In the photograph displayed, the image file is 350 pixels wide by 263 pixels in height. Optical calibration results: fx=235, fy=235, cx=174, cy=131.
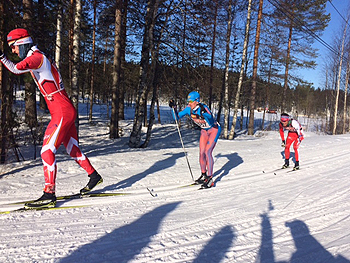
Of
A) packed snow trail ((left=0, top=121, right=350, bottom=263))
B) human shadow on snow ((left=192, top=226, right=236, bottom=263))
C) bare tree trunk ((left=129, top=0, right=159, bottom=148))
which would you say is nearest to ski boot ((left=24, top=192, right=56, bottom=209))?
packed snow trail ((left=0, top=121, right=350, bottom=263))

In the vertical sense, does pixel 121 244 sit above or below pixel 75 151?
below

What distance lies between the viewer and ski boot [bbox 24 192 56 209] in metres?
3.27

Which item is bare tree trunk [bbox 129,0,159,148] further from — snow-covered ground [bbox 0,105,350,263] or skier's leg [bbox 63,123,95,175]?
skier's leg [bbox 63,123,95,175]

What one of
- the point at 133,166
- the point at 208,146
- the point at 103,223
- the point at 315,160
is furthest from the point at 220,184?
the point at 315,160

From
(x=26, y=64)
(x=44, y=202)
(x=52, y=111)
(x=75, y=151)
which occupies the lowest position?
(x=44, y=202)

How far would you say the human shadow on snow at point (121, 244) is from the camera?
2244 millimetres

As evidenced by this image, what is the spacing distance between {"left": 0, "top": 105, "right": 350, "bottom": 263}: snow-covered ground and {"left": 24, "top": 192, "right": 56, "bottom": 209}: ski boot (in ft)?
0.55

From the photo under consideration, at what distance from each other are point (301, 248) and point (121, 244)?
2016mm

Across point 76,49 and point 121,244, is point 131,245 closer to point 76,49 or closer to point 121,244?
point 121,244

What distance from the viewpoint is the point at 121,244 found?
98.9 inches

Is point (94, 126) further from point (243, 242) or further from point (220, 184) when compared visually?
point (243, 242)

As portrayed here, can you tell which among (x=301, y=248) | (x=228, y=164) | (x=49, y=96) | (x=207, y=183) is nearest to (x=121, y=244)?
(x=301, y=248)

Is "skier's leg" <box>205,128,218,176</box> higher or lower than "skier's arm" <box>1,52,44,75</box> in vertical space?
lower

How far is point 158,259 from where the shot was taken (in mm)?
2285
